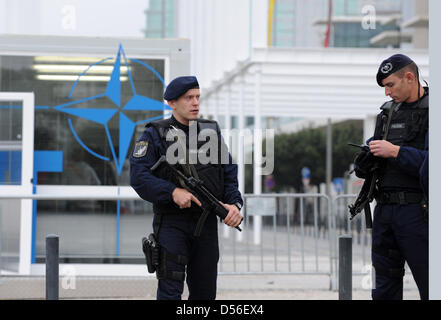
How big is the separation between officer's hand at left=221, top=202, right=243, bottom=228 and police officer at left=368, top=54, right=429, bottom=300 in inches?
34.2

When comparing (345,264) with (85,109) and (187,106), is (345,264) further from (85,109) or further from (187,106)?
(85,109)

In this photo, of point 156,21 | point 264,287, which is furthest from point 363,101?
point 156,21

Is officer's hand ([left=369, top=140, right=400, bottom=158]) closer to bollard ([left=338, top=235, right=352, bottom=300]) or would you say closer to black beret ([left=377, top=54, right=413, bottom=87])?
black beret ([left=377, top=54, right=413, bottom=87])

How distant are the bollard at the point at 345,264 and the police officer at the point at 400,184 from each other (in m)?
0.41

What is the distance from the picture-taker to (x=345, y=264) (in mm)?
5230

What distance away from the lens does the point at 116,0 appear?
559 inches

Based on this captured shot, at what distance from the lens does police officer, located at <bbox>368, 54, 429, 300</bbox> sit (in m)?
4.54

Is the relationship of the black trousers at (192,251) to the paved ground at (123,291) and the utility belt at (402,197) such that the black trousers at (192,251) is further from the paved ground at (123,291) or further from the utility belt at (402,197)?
the paved ground at (123,291)

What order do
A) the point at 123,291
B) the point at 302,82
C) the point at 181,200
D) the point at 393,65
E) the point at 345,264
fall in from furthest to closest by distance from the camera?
the point at 302,82 < the point at 123,291 < the point at 345,264 < the point at 393,65 < the point at 181,200

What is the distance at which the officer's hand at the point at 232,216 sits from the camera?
15.0 ft

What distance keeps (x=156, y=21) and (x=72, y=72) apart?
3842 inches

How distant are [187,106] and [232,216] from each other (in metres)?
0.73

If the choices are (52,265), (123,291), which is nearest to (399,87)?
(52,265)
